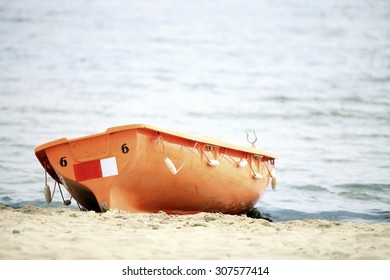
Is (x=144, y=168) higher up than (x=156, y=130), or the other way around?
(x=156, y=130)

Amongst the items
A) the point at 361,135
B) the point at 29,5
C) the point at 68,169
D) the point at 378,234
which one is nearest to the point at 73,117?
the point at 361,135

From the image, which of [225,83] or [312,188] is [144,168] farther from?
[225,83]

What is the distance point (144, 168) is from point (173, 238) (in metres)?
1.11

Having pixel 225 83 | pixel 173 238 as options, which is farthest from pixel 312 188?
pixel 225 83

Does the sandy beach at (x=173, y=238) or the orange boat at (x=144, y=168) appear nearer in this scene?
the sandy beach at (x=173, y=238)

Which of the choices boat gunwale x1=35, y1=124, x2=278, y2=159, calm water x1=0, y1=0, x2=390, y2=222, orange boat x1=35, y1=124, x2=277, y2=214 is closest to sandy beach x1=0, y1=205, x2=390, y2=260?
orange boat x1=35, y1=124, x2=277, y2=214

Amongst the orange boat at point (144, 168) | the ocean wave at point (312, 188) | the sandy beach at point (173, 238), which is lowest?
the ocean wave at point (312, 188)

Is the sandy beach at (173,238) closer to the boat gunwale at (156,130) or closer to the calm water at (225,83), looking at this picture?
the boat gunwale at (156,130)

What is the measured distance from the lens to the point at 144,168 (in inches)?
257

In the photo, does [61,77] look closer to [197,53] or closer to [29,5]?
[197,53]

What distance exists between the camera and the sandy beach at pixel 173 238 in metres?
→ 5.09

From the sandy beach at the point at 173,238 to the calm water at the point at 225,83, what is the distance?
1690 mm

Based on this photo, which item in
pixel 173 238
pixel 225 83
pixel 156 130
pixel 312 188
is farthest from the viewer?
pixel 225 83

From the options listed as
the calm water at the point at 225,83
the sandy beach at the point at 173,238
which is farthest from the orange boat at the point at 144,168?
the calm water at the point at 225,83
